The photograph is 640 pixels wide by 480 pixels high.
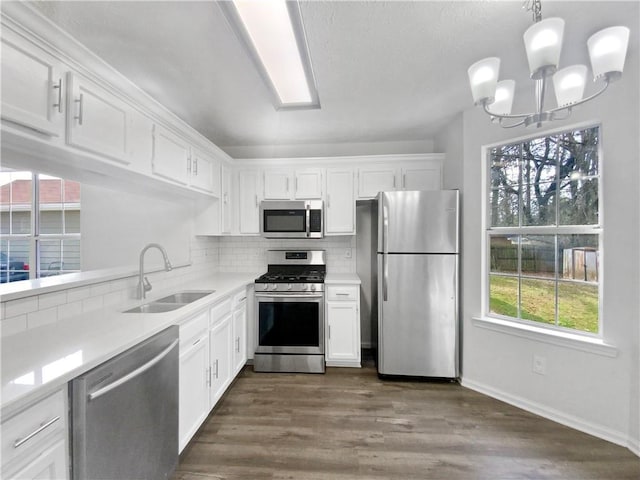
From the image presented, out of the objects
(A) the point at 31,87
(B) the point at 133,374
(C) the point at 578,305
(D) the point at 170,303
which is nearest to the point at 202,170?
(D) the point at 170,303

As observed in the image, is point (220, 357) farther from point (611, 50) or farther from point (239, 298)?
point (611, 50)

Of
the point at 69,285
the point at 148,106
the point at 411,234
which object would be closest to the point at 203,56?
the point at 148,106

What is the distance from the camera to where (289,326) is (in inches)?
112

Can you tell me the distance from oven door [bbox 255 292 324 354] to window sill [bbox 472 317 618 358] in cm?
150

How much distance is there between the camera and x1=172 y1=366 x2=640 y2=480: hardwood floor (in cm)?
163

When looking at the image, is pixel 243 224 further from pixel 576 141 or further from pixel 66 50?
pixel 576 141

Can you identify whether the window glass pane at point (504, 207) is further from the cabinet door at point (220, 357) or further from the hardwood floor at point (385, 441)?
the cabinet door at point (220, 357)

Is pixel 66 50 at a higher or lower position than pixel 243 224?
higher

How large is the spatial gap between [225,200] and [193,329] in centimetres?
174

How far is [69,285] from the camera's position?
156cm

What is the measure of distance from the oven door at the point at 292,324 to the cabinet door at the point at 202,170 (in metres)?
1.21

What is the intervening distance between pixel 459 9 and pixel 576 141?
1.42 m

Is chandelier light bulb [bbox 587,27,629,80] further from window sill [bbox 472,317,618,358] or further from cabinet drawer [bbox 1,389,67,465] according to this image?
cabinet drawer [bbox 1,389,67,465]

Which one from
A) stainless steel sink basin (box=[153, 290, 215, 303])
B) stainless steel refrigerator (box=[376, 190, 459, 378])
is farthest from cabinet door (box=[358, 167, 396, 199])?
stainless steel sink basin (box=[153, 290, 215, 303])
